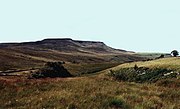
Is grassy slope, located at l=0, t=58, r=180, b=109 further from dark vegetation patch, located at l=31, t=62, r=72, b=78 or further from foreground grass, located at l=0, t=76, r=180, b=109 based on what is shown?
dark vegetation patch, located at l=31, t=62, r=72, b=78

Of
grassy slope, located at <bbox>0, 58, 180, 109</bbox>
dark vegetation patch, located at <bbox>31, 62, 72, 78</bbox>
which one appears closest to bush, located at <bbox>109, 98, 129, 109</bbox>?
grassy slope, located at <bbox>0, 58, 180, 109</bbox>

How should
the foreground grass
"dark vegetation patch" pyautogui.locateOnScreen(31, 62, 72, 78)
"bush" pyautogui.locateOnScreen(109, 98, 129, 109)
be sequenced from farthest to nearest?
"dark vegetation patch" pyautogui.locateOnScreen(31, 62, 72, 78) < the foreground grass < "bush" pyautogui.locateOnScreen(109, 98, 129, 109)

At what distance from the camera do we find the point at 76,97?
17781 millimetres

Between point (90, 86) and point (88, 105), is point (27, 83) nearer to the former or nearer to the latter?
point (90, 86)

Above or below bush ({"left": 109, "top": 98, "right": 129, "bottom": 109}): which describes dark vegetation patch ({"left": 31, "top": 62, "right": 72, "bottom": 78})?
below

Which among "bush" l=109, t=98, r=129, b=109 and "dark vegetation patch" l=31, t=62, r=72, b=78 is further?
"dark vegetation patch" l=31, t=62, r=72, b=78

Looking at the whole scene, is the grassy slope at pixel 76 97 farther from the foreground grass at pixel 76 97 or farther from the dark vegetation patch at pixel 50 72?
the dark vegetation patch at pixel 50 72

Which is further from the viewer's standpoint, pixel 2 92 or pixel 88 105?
pixel 2 92

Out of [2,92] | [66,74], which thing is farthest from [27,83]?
[66,74]

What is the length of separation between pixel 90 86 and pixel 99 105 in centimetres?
563

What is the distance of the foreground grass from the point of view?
1628 centimetres

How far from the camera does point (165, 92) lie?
2103 cm

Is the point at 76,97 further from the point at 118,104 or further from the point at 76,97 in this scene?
the point at 118,104

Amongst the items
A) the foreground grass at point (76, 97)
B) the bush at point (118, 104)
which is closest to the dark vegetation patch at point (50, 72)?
the foreground grass at point (76, 97)
